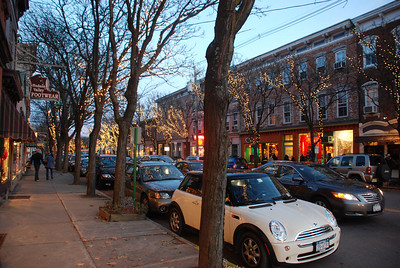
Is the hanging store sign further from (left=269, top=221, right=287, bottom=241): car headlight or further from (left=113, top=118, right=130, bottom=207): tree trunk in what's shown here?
(left=269, top=221, right=287, bottom=241): car headlight

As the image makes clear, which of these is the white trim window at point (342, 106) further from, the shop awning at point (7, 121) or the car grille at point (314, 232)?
the shop awning at point (7, 121)

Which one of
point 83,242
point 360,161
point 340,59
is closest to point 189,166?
point 360,161

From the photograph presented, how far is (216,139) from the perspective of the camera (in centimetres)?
380

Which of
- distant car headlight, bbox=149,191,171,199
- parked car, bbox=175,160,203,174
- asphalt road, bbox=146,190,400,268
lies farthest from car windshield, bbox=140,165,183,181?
parked car, bbox=175,160,203,174

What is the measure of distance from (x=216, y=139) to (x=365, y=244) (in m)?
4.64

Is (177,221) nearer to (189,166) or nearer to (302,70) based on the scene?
(189,166)

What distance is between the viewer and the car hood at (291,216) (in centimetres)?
481

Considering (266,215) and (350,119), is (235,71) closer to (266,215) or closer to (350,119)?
(350,119)

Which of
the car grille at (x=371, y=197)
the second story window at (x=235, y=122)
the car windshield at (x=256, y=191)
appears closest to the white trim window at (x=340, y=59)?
the second story window at (x=235, y=122)

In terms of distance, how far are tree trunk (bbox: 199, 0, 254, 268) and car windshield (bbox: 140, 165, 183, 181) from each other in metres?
6.62

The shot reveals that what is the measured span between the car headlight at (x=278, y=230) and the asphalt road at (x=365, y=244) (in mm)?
933

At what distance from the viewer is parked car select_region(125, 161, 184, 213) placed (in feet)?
29.2

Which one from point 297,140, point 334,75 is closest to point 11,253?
point 334,75

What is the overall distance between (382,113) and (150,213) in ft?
65.2
